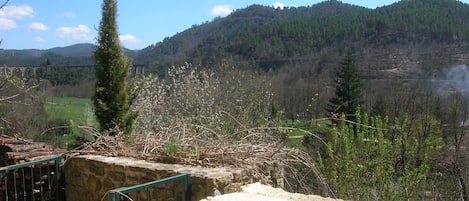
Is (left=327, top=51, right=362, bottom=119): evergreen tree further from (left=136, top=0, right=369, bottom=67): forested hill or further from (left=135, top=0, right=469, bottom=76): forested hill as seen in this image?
(left=136, top=0, right=369, bottom=67): forested hill

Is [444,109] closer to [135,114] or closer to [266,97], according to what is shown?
[266,97]

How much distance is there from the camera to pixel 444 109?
3350 cm

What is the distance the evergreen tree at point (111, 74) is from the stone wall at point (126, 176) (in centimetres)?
716

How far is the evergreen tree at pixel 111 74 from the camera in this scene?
12.4 meters

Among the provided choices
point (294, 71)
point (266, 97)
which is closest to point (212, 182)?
point (266, 97)

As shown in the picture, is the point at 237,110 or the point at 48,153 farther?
the point at 237,110

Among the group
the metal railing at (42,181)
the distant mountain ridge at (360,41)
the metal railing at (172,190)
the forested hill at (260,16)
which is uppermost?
the forested hill at (260,16)

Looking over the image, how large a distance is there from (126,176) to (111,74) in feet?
28.2

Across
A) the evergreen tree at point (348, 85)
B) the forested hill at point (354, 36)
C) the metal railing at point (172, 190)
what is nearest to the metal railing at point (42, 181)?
the metal railing at point (172, 190)

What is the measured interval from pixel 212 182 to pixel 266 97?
46.2 ft

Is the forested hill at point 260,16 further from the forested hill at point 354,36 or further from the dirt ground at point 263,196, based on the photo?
the dirt ground at point 263,196

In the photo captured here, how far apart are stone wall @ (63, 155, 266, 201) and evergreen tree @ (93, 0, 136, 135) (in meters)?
7.16

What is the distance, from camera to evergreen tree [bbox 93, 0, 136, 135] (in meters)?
12.4

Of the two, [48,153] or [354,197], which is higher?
[48,153]
